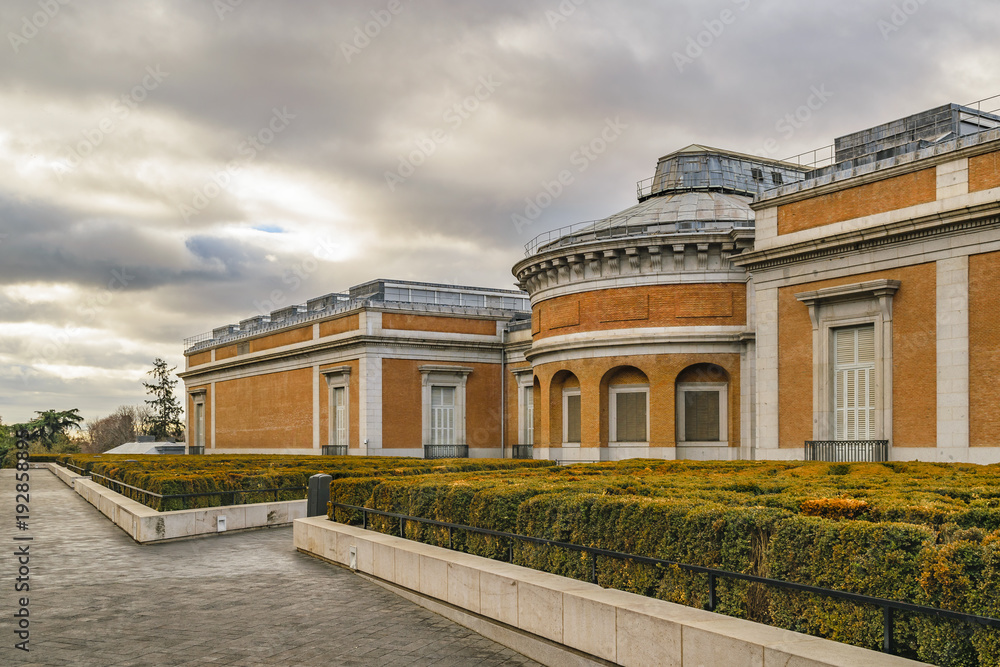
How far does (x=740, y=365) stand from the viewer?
99.4 feet

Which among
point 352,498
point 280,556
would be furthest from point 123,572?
point 352,498

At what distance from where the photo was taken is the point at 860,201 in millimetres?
22516

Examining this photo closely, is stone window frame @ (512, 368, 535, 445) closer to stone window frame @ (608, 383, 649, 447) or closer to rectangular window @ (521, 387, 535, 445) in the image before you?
rectangular window @ (521, 387, 535, 445)

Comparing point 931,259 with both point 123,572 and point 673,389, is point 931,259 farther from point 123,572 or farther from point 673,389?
point 123,572

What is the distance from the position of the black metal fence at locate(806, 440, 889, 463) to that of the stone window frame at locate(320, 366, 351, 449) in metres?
24.7

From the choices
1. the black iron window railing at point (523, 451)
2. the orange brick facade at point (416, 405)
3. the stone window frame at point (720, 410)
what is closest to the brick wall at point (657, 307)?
the stone window frame at point (720, 410)

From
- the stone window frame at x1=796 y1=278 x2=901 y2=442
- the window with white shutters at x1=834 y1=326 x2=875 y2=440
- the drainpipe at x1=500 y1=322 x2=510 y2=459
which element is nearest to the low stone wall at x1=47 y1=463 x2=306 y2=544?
the stone window frame at x1=796 y1=278 x2=901 y2=442

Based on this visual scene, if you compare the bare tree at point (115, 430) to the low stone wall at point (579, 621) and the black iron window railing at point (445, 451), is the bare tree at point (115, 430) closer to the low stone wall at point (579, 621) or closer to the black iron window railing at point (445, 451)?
the black iron window railing at point (445, 451)

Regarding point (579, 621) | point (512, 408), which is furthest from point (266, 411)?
point (579, 621)

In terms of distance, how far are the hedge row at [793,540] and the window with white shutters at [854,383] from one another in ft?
35.6

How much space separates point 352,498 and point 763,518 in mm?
9050

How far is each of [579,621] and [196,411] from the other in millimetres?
60539

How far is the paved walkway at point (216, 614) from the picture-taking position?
8.72 m

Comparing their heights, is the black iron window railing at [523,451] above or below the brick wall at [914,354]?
below
